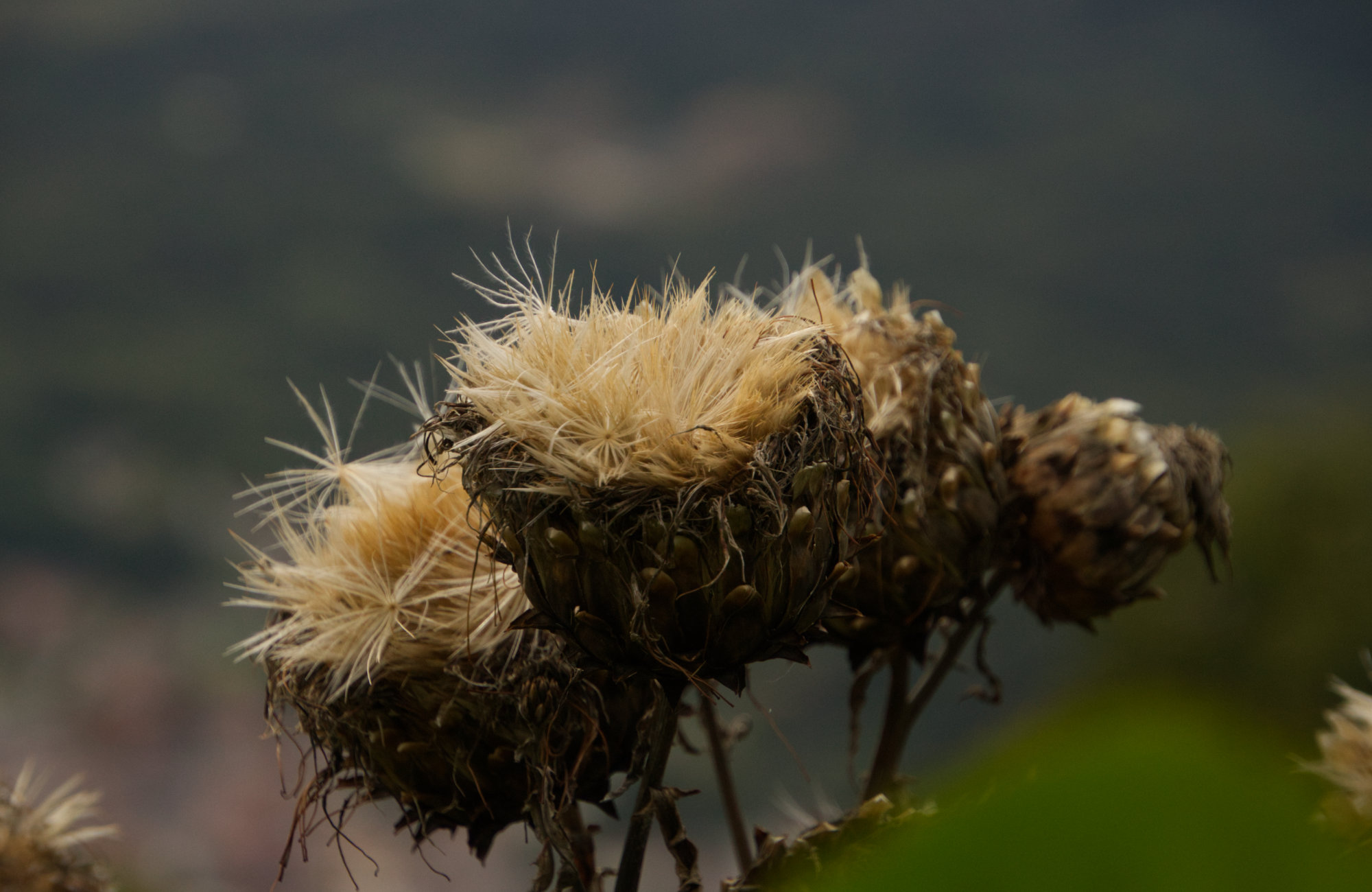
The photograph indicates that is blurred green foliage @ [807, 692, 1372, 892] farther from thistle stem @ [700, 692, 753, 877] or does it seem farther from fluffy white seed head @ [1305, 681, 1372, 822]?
fluffy white seed head @ [1305, 681, 1372, 822]

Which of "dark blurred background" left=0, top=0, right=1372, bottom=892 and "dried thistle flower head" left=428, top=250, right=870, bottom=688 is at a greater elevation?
"dark blurred background" left=0, top=0, right=1372, bottom=892

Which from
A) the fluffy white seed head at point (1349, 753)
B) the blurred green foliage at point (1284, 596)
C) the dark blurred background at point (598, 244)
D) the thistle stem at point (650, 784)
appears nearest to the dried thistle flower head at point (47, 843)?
the thistle stem at point (650, 784)

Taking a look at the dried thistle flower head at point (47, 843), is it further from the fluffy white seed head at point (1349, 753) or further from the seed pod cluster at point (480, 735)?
the fluffy white seed head at point (1349, 753)

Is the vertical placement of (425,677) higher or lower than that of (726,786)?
higher

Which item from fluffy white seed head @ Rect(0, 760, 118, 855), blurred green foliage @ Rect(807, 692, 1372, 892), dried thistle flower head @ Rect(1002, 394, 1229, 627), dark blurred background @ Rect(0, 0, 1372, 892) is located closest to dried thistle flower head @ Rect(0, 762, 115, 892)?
fluffy white seed head @ Rect(0, 760, 118, 855)

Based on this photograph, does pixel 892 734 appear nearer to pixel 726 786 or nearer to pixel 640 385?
pixel 726 786

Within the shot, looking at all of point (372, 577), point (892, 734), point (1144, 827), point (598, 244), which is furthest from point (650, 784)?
point (598, 244)
